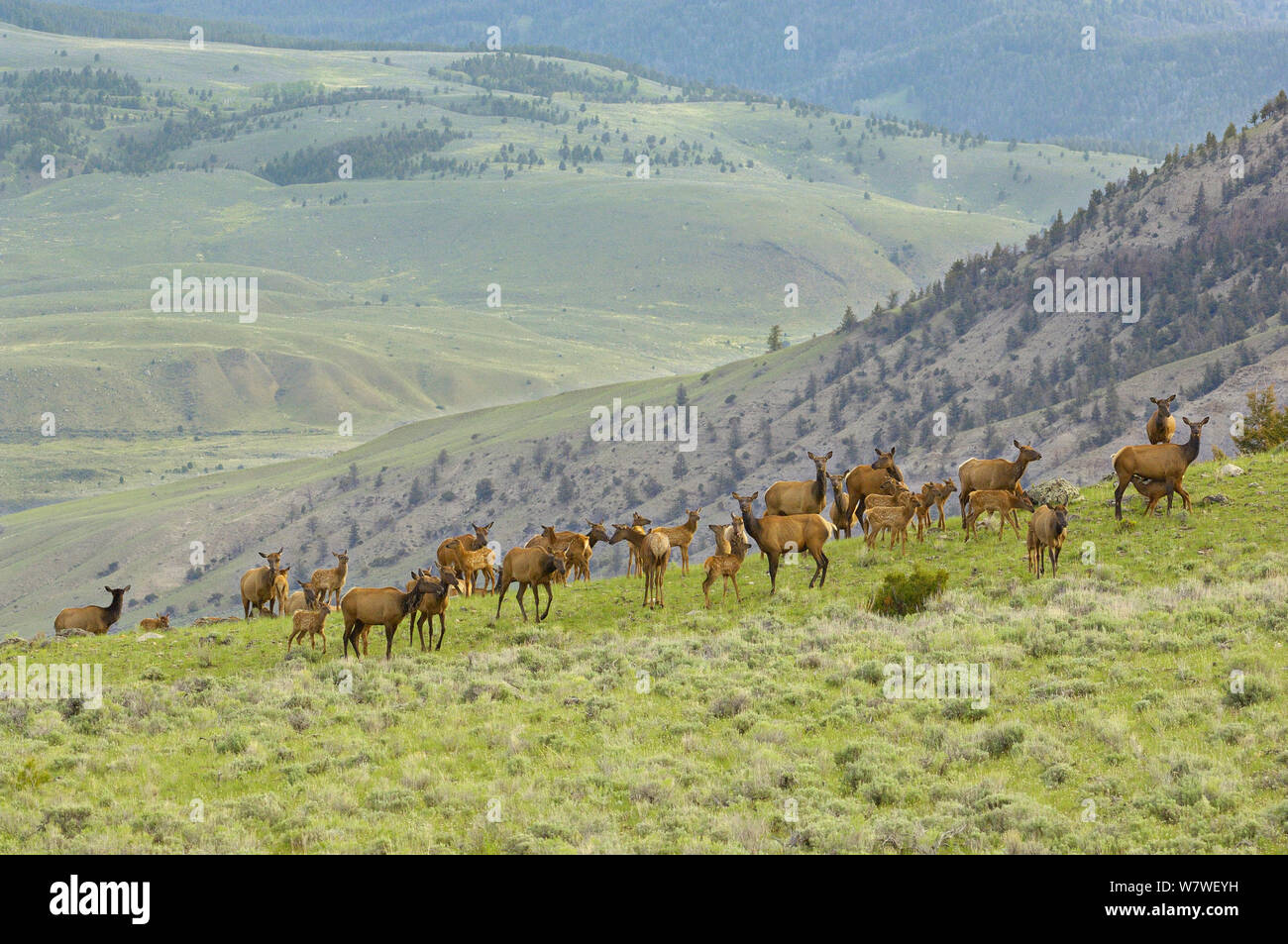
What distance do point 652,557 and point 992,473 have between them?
25.5ft

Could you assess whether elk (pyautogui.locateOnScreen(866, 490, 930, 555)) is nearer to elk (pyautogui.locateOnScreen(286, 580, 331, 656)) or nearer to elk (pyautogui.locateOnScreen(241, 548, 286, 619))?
elk (pyautogui.locateOnScreen(286, 580, 331, 656))

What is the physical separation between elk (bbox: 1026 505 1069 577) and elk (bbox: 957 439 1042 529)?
3.51 m

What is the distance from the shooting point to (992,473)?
1128 inches

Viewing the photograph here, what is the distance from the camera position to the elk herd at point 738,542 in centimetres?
2361

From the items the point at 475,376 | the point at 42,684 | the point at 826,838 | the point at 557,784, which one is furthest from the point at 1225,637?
the point at 475,376

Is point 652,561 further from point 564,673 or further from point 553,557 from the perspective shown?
point 564,673

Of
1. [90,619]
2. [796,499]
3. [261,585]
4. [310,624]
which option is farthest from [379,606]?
[90,619]

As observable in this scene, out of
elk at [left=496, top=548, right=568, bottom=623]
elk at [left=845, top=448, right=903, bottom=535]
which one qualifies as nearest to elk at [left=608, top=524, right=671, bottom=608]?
elk at [left=496, top=548, right=568, bottom=623]

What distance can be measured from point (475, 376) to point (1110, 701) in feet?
609

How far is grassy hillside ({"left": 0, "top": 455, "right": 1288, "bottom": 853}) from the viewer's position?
1377cm

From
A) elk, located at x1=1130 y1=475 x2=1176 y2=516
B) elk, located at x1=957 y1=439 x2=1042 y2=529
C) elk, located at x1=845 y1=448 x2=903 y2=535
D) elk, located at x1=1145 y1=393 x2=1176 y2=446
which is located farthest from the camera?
elk, located at x1=845 y1=448 x2=903 y2=535

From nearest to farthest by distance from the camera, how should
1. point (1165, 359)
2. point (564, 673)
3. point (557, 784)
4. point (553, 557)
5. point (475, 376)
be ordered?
1. point (557, 784)
2. point (564, 673)
3. point (553, 557)
4. point (1165, 359)
5. point (475, 376)

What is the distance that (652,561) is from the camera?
26.4 metres

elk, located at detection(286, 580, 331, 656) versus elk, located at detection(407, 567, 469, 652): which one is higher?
elk, located at detection(407, 567, 469, 652)
